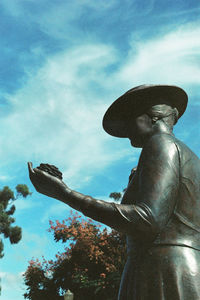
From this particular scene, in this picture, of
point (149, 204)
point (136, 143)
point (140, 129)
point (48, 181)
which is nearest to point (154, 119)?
point (140, 129)

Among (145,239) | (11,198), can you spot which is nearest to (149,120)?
(145,239)

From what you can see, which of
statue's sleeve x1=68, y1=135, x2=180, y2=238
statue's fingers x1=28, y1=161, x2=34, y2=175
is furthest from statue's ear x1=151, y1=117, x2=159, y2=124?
statue's fingers x1=28, y1=161, x2=34, y2=175

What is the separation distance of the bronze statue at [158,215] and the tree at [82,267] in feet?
61.6

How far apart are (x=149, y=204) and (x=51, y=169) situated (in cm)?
75

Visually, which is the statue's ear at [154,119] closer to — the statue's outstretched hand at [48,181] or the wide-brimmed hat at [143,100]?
the wide-brimmed hat at [143,100]

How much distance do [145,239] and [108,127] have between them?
4.33 ft

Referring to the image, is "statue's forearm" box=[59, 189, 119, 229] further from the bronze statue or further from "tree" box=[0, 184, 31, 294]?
"tree" box=[0, 184, 31, 294]

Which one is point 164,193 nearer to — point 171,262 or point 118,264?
point 171,262

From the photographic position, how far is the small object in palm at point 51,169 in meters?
2.74

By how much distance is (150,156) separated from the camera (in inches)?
106

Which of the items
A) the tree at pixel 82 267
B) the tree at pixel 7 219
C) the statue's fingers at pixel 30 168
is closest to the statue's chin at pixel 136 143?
the statue's fingers at pixel 30 168

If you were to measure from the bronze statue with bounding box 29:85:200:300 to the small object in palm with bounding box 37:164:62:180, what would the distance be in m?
0.04

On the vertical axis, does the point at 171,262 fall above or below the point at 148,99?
below

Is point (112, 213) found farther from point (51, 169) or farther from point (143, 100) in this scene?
point (143, 100)
